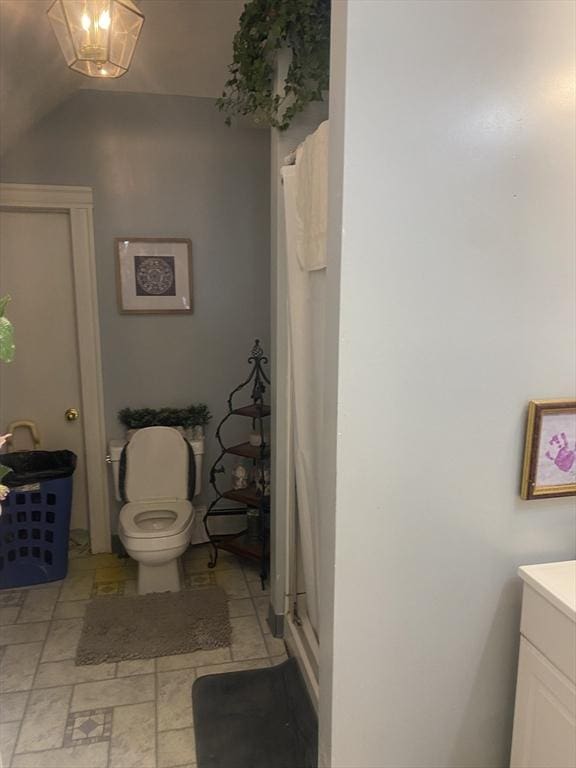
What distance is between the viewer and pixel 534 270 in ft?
4.01

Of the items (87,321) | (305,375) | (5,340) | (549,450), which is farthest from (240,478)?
(5,340)

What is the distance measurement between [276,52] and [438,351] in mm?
1354

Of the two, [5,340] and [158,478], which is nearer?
[5,340]

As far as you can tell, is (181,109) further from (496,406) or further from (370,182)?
(496,406)

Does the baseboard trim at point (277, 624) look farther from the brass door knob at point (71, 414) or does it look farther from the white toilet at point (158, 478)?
the brass door knob at point (71, 414)

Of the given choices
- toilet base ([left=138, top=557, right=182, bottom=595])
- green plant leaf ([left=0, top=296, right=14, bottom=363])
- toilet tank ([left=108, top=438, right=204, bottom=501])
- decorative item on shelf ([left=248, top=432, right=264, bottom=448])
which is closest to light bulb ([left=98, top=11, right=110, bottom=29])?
green plant leaf ([left=0, top=296, right=14, bottom=363])

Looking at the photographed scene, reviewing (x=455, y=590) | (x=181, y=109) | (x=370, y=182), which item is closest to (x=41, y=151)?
(x=181, y=109)

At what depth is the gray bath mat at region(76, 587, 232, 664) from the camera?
230 centimetres

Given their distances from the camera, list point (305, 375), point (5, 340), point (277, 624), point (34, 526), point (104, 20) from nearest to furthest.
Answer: point (5, 340) → point (104, 20) → point (305, 375) → point (277, 624) → point (34, 526)

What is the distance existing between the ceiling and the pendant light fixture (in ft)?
1.04

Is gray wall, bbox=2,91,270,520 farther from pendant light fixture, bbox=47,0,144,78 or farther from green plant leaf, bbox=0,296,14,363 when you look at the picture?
green plant leaf, bbox=0,296,14,363

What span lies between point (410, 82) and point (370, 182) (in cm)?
21

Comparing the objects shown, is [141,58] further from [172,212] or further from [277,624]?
[277,624]

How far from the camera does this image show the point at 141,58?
2607 mm
